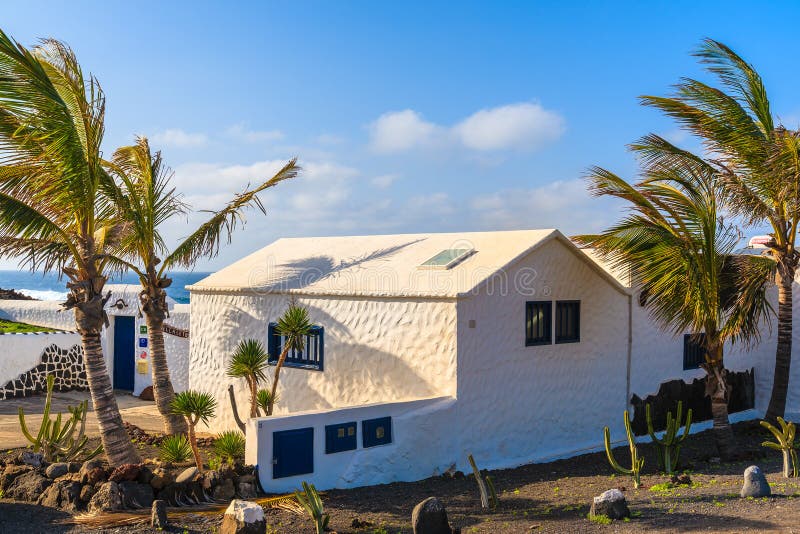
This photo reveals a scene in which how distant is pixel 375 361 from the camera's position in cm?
1202

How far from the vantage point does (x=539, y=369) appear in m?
12.5

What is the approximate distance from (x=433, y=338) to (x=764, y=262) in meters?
6.29

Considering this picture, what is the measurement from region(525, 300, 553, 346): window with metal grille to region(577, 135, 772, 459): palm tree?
1381 millimetres

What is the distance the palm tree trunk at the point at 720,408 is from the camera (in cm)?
1216

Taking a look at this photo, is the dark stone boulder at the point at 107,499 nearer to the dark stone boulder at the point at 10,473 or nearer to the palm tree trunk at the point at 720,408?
the dark stone boulder at the point at 10,473

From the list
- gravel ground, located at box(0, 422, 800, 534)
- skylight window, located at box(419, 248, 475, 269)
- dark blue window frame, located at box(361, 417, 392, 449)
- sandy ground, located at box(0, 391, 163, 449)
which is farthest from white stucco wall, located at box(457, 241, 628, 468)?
sandy ground, located at box(0, 391, 163, 449)

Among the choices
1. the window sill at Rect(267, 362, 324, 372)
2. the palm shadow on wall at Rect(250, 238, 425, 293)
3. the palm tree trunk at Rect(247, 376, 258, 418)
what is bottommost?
the palm tree trunk at Rect(247, 376, 258, 418)

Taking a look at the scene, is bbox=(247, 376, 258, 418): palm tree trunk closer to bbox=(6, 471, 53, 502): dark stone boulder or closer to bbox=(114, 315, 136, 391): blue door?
bbox=(6, 471, 53, 502): dark stone boulder

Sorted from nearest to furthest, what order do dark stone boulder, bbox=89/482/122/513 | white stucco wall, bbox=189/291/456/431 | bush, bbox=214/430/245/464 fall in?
dark stone boulder, bbox=89/482/122/513
bush, bbox=214/430/245/464
white stucco wall, bbox=189/291/456/431

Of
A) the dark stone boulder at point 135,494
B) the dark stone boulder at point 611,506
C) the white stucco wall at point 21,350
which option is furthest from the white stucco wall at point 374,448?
the white stucco wall at point 21,350

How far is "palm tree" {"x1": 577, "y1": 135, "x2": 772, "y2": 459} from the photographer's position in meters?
11.6

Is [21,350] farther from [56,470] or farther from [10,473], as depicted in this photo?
[56,470]

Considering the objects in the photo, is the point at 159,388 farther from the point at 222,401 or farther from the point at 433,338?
the point at 433,338

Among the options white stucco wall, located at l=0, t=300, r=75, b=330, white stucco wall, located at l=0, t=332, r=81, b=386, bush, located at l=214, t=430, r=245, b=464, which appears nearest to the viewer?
bush, located at l=214, t=430, r=245, b=464
